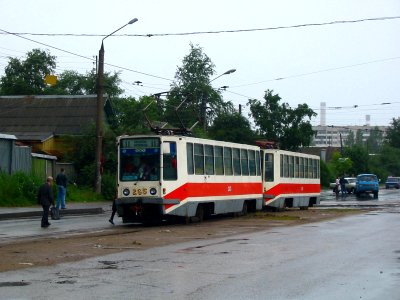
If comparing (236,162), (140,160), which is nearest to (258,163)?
(236,162)

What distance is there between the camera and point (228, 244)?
16.4m

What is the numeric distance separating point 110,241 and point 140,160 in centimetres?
607

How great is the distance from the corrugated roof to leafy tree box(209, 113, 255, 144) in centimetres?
941

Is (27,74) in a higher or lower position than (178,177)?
higher

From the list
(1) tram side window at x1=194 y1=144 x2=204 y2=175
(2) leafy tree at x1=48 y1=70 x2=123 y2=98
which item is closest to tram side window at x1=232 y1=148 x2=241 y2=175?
(1) tram side window at x1=194 y1=144 x2=204 y2=175

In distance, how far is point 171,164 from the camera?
2266cm

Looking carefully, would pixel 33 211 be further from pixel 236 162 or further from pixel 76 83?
pixel 76 83

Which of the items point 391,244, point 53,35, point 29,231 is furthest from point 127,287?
point 53,35

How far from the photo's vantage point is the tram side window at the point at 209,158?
24953mm

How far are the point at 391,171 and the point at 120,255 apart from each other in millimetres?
109384

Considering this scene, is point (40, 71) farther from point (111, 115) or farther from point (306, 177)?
point (306, 177)

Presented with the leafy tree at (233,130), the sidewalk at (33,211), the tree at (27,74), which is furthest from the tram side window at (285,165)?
the tree at (27,74)

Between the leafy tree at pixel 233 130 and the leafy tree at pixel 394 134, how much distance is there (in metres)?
97.2

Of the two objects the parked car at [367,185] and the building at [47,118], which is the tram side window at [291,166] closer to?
the building at [47,118]
